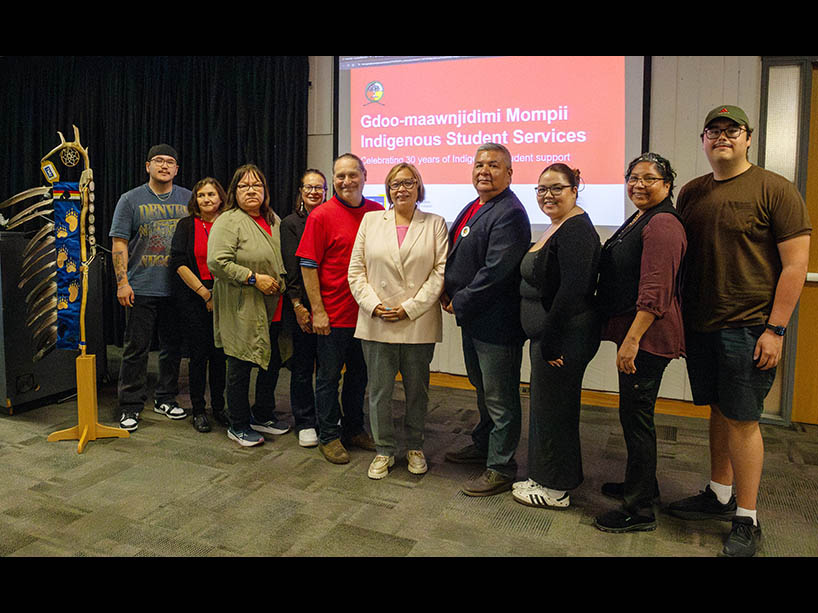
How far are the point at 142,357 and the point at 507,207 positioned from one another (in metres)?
2.23

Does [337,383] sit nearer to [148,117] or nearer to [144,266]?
[144,266]

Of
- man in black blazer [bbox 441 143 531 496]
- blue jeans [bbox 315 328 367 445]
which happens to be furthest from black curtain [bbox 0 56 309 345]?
man in black blazer [bbox 441 143 531 496]

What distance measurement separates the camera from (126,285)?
324 centimetres

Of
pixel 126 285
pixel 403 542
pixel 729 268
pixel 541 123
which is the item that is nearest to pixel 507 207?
pixel 729 268

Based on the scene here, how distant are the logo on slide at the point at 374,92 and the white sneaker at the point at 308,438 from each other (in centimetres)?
243

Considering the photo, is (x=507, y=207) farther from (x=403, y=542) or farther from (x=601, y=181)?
(x=601, y=181)

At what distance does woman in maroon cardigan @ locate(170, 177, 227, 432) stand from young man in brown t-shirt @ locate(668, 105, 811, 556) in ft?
7.65

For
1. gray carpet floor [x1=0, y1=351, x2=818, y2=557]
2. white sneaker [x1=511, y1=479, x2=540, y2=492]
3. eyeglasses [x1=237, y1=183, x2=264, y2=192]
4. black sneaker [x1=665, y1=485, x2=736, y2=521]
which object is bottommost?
gray carpet floor [x1=0, y1=351, x2=818, y2=557]

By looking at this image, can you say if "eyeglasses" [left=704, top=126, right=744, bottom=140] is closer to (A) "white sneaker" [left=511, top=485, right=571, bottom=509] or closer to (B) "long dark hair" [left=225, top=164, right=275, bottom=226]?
(A) "white sneaker" [left=511, top=485, right=571, bottom=509]

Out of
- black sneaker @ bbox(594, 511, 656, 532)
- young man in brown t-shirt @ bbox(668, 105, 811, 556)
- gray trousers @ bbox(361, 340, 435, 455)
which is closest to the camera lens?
young man in brown t-shirt @ bbox(668, 105, 811, 556)

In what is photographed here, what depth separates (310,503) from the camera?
238 cm

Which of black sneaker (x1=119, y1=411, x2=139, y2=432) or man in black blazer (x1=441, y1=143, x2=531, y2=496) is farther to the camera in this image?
black sneaker (x1=119, y1=411, x2=139, y2=432)

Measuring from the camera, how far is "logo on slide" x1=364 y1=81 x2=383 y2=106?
425cm

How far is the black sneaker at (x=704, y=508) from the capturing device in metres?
2.28
